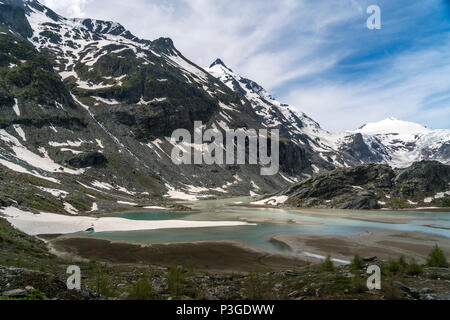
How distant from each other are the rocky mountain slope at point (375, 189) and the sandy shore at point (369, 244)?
199 feet

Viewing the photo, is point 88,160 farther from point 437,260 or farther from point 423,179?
point 423,179

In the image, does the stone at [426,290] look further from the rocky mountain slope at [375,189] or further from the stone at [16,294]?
the rocky mountain slope at [375,189]

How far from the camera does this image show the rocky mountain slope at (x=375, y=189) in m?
101

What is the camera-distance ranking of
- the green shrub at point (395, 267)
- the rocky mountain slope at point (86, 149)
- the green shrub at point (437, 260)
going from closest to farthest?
the green shrub at point (395, 267) → the green shrub at point (437, 260) → the rocky mountain slope at point (86, 149)

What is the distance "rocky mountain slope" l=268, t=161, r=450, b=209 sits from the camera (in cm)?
10086

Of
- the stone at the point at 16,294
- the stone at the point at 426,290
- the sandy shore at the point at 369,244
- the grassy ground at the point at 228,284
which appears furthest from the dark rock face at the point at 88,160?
the stone at the point at 426,290

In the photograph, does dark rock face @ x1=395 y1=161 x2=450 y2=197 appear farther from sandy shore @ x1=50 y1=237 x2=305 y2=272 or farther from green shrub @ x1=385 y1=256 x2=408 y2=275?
green shrub @ x1=385 y1=256 x2=408 y2=275

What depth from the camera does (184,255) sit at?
3048 cm

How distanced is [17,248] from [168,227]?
26516mm

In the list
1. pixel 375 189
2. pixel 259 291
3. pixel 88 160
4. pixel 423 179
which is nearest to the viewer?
pixel 259 291

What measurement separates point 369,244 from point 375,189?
279 ft

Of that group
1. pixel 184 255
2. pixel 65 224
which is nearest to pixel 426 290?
pixel 184 255
